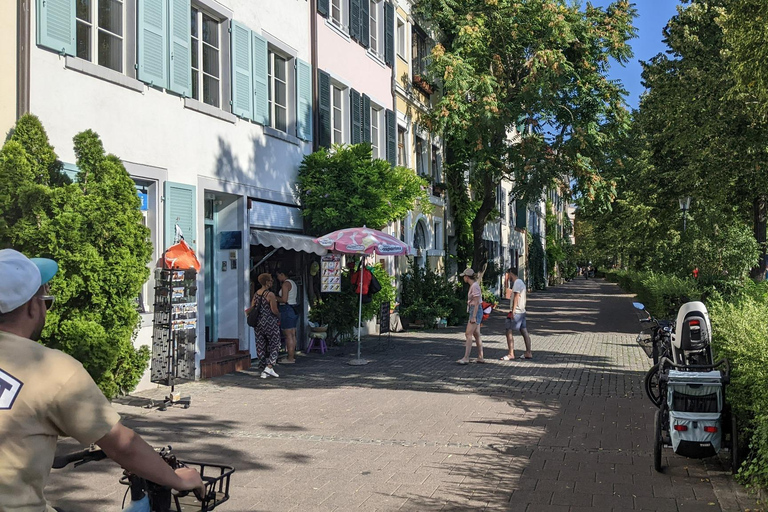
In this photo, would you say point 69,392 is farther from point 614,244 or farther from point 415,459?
point 614,244

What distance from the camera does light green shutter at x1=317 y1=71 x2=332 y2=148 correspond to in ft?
58.6

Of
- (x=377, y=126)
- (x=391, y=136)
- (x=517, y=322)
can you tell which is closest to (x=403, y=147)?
(x=391, y=136)

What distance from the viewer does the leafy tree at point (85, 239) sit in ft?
29.7

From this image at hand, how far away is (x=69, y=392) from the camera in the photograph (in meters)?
2.24

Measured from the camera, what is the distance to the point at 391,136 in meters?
23.1

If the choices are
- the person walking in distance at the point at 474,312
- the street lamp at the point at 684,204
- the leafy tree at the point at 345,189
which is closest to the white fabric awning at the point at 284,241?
the leafy tree at the point at 345,189

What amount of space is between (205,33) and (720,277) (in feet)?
46.3

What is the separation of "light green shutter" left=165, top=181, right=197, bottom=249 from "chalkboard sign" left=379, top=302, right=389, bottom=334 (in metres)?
6.63

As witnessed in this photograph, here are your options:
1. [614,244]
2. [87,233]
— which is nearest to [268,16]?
[87,233]

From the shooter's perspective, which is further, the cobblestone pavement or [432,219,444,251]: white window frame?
[432,219,444,251]: white window frame

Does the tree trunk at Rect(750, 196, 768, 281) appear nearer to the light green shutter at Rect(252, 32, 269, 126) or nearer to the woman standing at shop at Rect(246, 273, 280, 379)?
the light green shutter at Rect(252, 32, 269, 126)

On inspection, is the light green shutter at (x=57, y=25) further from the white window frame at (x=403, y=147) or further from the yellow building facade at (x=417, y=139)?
the white window frame at (x=403, y=147)

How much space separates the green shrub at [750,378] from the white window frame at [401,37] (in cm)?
1817

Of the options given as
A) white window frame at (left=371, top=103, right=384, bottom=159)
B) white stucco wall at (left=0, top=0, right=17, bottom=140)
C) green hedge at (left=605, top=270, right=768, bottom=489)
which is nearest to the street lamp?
white window frame at (left=371, top=103, right=384, bottom=159)
